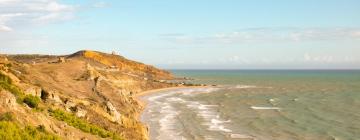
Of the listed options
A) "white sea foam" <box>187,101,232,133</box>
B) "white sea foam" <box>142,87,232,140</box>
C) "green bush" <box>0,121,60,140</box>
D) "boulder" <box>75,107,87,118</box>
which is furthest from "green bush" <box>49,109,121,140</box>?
"white sea foam" <box>187,101,232,133</box>

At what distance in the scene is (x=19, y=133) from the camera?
2070cm

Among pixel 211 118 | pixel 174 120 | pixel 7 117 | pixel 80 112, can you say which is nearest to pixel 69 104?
pixel 80 112

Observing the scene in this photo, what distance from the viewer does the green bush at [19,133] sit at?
64.1 feet

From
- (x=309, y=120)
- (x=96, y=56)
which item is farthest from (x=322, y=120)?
(x=96, y=56)

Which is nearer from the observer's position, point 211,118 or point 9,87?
point 9,87

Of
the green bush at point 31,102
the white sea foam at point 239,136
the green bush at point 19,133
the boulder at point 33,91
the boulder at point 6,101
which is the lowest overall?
the white sea foam at point 239,136

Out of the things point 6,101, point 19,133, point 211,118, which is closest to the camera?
point 19,133

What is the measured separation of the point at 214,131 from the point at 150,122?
10.8 m

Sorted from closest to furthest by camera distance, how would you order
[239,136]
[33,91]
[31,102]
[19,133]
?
[19,133]
[31,102]
[33,91]
[239,136]

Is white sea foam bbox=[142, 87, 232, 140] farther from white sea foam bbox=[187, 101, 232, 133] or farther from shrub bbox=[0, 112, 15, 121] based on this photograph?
shrub bbox=[0, 112, 15, 121]

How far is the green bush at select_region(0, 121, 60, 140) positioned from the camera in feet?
64.1

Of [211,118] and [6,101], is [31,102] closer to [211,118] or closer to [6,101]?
[6,101]

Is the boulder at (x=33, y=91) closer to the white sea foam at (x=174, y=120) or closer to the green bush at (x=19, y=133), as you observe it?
the white sea foam at (x=174, y=120)

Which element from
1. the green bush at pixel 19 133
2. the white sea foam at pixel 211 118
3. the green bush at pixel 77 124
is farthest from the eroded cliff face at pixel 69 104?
the white sea foam at pixel 211 118
